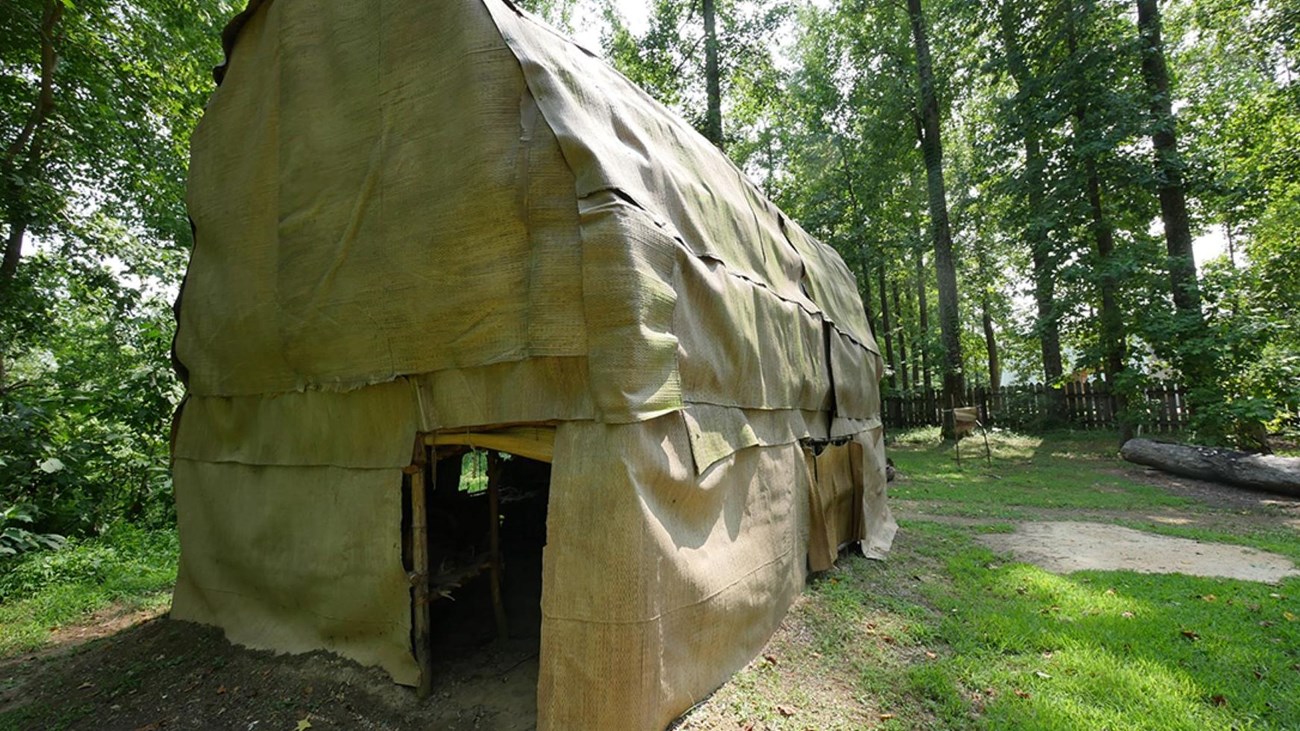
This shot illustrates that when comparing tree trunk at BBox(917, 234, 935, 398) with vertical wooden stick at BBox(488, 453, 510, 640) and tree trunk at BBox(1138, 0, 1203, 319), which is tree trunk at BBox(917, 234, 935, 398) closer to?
tree trunk at BBox(1138, 0, 1203, 319)

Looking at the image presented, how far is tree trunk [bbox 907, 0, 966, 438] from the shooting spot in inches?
659

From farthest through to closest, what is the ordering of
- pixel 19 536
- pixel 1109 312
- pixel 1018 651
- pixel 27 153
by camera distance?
1. pixel 1109 312
2. pixel 27 153
3. pixel 19 536
4. pixel 1018 651

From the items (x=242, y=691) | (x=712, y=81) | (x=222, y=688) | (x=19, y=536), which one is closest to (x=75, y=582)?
(x=19, y=536)

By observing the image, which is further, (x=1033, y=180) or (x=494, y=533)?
(x=1033, y=180)

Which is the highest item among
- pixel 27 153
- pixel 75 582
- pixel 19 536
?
pixel 27 153

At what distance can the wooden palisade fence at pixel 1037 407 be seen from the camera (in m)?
14.2

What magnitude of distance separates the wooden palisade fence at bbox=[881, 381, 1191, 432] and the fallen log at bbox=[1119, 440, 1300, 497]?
205 centimetres

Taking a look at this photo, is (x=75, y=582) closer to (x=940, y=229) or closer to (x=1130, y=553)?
(x=1130, y=553)

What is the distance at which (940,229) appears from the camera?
17.0 metres

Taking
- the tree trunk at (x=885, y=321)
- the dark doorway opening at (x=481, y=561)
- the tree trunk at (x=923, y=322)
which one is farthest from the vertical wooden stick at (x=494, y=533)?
the tree trunk at (x=885, y=321)

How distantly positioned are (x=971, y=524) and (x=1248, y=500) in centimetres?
528

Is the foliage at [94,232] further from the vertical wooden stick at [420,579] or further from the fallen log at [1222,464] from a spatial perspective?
the fallen log at [1222,464]

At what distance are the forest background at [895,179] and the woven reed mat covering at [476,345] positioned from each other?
465cm

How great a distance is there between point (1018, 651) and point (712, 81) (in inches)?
635
